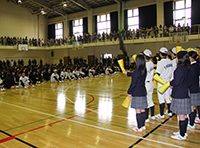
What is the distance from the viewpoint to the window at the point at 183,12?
2334cm

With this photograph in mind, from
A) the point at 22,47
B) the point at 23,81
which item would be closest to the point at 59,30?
→ the point at 22,47

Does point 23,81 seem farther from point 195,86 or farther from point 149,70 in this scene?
point 195,86

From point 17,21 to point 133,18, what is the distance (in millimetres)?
20516

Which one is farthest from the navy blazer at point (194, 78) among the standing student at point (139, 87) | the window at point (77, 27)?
the window at point (77, 27)

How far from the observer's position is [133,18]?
90.9ft

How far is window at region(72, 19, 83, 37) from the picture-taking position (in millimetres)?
33141

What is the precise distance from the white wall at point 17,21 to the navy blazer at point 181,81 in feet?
110

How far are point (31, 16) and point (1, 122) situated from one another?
3319cm

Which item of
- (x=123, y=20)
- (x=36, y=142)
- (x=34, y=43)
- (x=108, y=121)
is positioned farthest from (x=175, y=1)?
(x=36, y=142)

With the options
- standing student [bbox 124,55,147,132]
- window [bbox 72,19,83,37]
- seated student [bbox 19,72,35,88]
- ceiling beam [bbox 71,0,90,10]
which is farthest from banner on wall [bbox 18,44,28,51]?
standing student [bbox 124,55,147,132]

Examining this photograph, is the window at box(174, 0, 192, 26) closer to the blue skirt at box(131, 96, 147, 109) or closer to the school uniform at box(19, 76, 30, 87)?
the school uniform at box(19, 76, 30, 87)

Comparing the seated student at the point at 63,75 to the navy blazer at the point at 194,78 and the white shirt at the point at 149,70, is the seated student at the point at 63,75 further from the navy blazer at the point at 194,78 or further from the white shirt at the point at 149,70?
the navy blazer at the point at 194,78

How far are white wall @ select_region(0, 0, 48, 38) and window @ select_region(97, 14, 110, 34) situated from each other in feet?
41.3

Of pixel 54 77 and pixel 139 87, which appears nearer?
pixel 139 87
